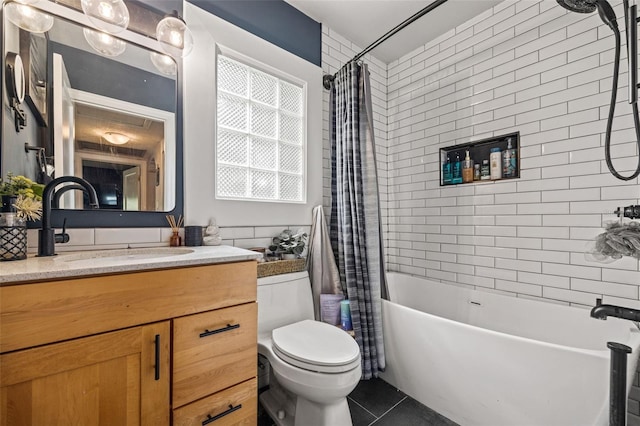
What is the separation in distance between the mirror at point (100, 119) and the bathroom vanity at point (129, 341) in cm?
39

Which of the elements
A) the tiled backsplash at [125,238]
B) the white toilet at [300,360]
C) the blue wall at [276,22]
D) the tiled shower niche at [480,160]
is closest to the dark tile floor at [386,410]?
the white toilet at [300,360]

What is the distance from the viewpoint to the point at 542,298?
174 centimetres

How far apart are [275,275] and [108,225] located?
0.88 m

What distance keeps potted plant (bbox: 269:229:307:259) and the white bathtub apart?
0.70 metres

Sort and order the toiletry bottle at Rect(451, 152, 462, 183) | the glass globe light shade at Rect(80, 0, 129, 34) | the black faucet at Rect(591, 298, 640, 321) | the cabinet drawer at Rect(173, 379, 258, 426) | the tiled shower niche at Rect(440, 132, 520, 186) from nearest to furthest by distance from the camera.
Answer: the black faucet at Rect(591, 298, 640, 321), the cabinet drawer at Rect(173, 379, 258, 426), the glass globe light shade at Rect(80, 0, 129, 34), the tiled shower niche at Rect(440, 132, 520, 186), the toiletry bottle at Rect(451, 152, 462, 183)

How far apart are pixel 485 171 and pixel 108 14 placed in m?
2.44

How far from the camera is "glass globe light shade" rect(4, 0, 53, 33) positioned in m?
1.09

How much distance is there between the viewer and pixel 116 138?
52.4 inches

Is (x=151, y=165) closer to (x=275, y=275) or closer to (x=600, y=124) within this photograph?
(x=275, y=275)

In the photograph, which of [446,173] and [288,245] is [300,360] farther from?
[446,173]

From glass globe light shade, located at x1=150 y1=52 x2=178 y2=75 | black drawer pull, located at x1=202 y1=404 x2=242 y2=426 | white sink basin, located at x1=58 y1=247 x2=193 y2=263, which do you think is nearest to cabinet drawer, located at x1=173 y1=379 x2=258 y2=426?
black drawer pull, located at x1=202 y1=404 x2=242 y2=426

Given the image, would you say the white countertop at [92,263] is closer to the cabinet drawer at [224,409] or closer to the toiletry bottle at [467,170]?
the cabinet drawer at [224,409]

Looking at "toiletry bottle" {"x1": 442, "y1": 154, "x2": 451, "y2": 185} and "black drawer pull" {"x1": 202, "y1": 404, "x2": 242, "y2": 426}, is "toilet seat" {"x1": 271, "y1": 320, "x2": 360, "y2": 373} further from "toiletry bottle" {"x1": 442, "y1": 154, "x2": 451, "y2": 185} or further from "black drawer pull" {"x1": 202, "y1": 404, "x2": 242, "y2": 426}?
"toiletry bottle" {"x1": 442, "y1": 154, "x2": 451, "y2": 185}

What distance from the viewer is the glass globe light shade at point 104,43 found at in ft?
4.15
